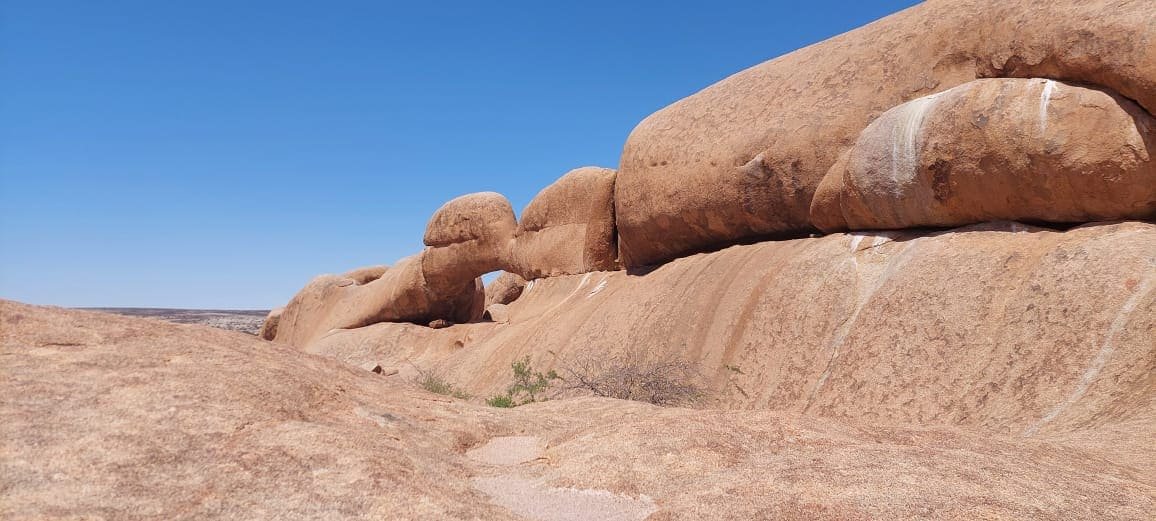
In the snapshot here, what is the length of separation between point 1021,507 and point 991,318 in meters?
4.26

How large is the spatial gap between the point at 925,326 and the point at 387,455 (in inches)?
210

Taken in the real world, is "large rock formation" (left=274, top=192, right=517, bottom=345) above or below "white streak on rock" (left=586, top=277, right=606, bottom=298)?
above

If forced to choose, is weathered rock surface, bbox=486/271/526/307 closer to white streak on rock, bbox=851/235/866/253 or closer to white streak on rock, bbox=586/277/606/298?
white streak on rock, bbox=586/277/606/298

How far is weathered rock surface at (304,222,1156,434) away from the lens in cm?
581

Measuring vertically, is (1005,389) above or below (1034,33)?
below

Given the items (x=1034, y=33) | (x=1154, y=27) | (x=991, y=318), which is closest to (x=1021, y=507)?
(x=991, y=318)

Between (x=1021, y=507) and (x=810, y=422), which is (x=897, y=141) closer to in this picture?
(x=810, y=422)

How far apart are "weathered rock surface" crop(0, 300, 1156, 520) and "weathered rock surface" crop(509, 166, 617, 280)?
8.75 m

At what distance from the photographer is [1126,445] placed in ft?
13.9

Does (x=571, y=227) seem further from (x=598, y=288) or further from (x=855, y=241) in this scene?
(x=855, y=241)

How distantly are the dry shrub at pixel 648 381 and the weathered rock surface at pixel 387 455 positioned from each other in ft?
12.9

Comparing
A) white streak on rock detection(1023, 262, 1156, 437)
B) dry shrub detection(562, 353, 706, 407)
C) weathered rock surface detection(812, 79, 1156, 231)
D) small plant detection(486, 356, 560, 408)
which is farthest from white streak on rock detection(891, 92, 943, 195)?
small plant detection(486, 356, 560, 408)

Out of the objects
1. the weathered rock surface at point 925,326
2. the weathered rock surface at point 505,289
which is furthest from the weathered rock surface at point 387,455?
the weathered rock surface at point 505,289

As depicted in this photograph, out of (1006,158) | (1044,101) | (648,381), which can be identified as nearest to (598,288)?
(648,381)
